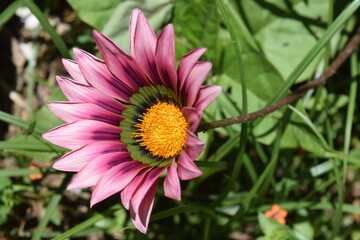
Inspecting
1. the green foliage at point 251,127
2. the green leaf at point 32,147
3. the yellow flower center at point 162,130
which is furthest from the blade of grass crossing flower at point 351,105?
the green leaf at point 32,147

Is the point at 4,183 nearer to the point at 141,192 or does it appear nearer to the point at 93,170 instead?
the point at 93,170

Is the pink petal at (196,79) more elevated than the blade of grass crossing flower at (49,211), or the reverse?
the pink petal at (196,79)

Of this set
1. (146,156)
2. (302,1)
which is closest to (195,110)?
(146,156)

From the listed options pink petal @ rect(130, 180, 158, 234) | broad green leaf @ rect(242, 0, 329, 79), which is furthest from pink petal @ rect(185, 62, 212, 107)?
broad green leaf @ rect(242, 0, 329, 79)

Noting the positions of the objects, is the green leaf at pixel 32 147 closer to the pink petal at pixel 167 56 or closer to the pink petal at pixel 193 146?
the pink petal at pixel 167 56

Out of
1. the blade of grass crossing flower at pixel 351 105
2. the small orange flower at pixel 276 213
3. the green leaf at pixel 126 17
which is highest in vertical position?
the green leaf at pixel 126 17

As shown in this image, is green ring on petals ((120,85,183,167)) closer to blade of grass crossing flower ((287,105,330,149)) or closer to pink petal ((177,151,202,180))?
pink petal ((177,151,202,180))

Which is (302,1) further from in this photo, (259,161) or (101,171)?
(101,171)
